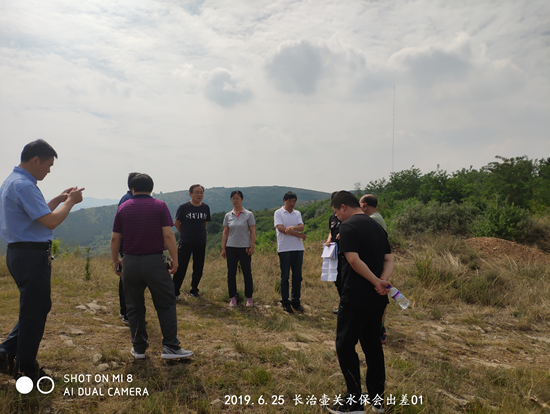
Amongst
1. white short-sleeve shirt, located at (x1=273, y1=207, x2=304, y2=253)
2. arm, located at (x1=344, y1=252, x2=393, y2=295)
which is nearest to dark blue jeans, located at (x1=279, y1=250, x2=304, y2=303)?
white short-sleeve shirt, located at (x1=273, y1=207, x2=304, y2=253)

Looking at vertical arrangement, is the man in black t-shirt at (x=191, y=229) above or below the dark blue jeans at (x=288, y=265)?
above

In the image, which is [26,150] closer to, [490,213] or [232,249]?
[232,249]

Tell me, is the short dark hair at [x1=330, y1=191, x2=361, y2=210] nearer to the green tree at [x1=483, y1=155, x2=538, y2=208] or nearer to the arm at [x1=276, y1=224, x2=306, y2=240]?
the arm at [x1=276, y1=224, x2=306, y2=240]

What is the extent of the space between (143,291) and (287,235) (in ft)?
9.31

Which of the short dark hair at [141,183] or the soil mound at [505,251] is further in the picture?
the soil mound at [505,251]

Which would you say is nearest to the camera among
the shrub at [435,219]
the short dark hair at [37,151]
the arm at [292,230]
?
the short dark hair at [37,151]

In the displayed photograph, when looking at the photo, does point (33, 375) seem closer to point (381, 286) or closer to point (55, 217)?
point (55, 217)

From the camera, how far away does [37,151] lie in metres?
2.83

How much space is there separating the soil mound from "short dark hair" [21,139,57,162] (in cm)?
969

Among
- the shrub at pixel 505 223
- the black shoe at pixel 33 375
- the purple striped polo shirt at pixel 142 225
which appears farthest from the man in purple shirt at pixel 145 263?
the shrub at pixel 505 223

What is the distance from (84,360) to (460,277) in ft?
23.1

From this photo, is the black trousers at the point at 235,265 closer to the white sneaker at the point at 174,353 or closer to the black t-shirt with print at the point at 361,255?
the white sneaker at the point at 174,353

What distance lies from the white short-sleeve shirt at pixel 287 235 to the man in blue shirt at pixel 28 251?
11.3ft

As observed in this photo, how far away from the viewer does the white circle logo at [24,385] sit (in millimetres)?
2562
